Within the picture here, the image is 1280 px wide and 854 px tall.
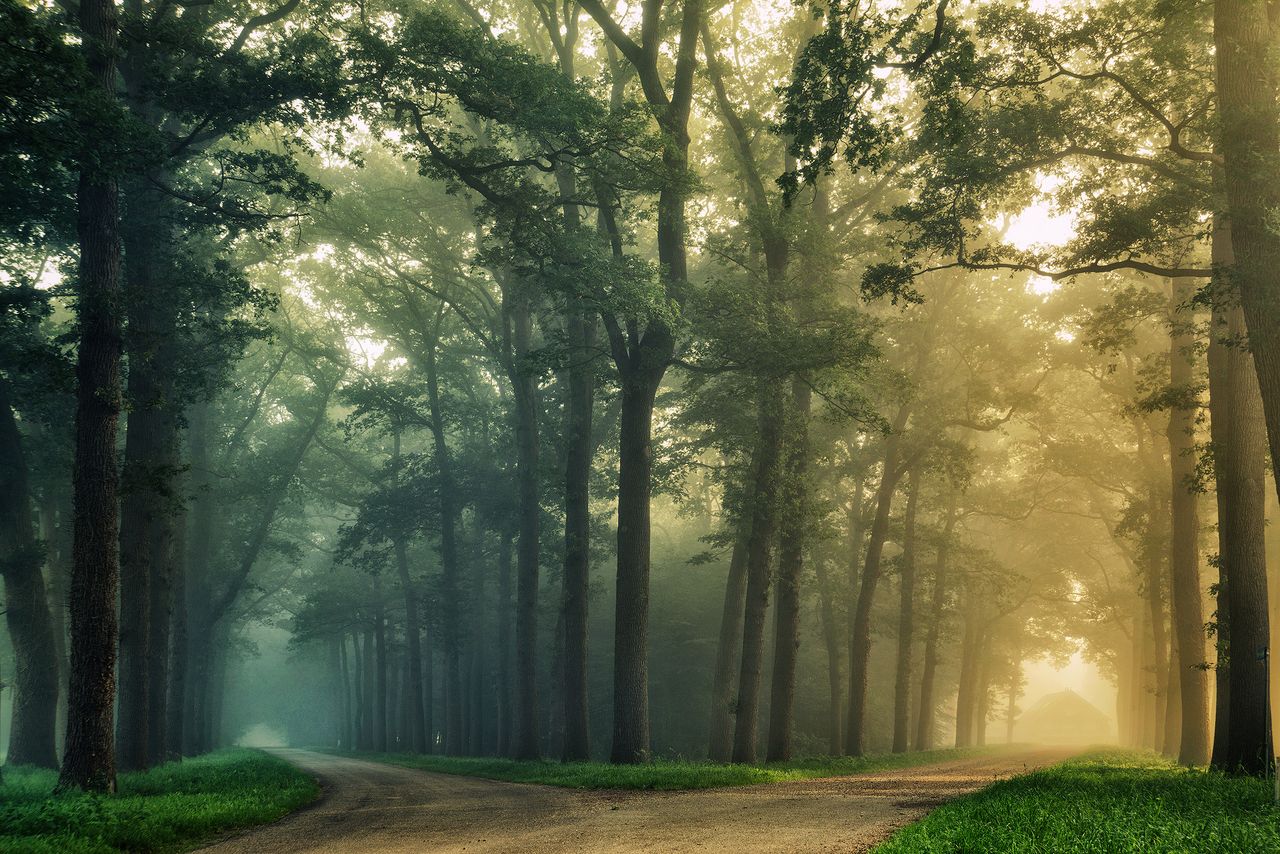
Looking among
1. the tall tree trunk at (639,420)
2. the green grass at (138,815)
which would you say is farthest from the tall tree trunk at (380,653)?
the green grass at (138,815)

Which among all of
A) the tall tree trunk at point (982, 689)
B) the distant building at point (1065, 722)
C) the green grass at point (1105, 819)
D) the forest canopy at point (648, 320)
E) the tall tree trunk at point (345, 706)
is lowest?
the distant building at point (1065, 722)

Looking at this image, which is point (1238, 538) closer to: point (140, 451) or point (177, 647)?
point (140, 451)

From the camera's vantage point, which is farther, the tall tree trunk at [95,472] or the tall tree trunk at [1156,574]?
the tall tree trunk at [1156,574]

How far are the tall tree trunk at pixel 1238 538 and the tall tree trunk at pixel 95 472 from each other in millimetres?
15843

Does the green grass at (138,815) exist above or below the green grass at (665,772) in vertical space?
above

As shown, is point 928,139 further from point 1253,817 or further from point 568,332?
point 568,332

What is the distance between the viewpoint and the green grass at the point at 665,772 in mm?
14203

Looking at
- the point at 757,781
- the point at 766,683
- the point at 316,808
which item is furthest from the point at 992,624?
the point at 316,808

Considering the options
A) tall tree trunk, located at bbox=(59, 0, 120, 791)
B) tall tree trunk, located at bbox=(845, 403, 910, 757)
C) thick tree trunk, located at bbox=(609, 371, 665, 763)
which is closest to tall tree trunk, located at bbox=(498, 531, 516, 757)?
tall tree trunk, located at bbox=(845, 403, 910, 757)

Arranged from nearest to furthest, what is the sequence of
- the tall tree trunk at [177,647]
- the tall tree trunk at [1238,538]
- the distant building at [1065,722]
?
the tall tree trunk at [1238,538], the tall tree trunk at [177,647], the distant building at [1065,722]

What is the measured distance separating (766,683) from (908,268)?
30.5m

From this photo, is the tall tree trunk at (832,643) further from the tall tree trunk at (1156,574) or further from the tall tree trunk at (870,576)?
the tall tree trunk at (1156,574)

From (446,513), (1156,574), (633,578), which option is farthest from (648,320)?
(1156,574)

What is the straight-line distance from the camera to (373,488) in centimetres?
4981
